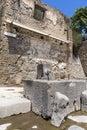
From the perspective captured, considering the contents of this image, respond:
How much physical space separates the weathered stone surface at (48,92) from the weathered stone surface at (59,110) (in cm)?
10

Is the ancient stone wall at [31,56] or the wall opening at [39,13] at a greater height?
the wall opening at [39,13]

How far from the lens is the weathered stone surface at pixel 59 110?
248 centimetres

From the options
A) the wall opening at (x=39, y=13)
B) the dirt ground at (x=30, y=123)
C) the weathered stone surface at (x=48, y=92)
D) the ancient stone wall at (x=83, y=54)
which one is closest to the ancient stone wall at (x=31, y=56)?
the wall opening at (x=39, y=13)

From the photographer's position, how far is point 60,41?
8.98 m

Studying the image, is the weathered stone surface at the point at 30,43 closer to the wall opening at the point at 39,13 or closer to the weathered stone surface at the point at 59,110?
the wall opening at the point at 39,13

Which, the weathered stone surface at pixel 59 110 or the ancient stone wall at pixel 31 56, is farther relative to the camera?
the ancient stone wall at pixel 31 56

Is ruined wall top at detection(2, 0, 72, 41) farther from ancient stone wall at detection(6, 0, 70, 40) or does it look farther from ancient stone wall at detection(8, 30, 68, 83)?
ancient stone wall at detection(8, 30, 68, 83)

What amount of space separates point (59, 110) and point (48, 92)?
351 millimetres

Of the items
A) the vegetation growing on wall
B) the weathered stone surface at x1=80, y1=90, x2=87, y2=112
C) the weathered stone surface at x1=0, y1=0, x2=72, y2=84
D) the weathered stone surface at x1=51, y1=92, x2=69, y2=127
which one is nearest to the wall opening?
the weathered stone surface at x1=0, y1=0, x2=72, y2=84

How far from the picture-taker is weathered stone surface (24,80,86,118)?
2.69m

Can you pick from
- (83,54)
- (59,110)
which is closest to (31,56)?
(59,110)

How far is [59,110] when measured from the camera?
2521 millimetres

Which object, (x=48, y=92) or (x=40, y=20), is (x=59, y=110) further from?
(x=40, y=20)

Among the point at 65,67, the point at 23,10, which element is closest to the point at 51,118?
the point at 23,10
